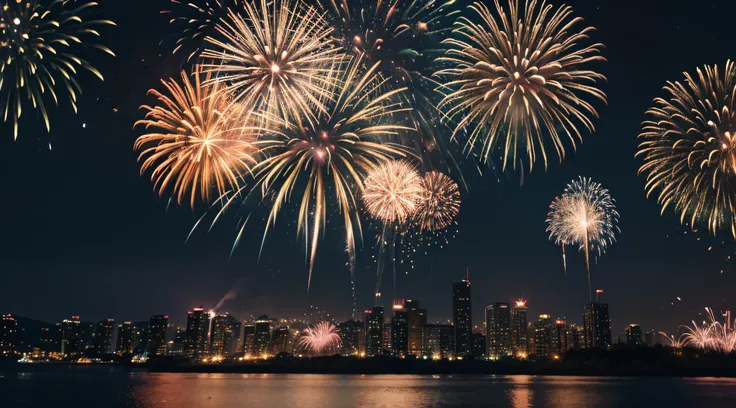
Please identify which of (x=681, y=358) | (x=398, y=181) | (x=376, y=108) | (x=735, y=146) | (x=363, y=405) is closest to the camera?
(x=376, y=108)

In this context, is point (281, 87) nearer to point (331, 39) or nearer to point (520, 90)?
point (331, 39)

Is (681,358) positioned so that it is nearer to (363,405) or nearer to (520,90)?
(363,405)

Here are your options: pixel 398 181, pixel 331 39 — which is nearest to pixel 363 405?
pixel 398 181

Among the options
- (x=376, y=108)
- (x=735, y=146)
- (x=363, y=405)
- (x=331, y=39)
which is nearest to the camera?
(x=331, y=39)

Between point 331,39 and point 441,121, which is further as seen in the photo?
point 441,121

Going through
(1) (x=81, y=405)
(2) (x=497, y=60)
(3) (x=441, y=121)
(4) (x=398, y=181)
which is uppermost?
(2) (x=497, y=60)

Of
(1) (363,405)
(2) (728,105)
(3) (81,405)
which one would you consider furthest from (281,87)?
(3) (81,405)

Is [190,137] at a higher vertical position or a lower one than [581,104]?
lower

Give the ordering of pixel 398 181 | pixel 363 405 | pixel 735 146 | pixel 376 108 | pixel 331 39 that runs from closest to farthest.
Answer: pixel 331 39 < pixel 376 108 < pixel 735 146 < pixel 398 181 < pixel 363 405

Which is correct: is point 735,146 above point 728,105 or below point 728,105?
below
